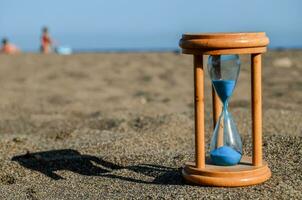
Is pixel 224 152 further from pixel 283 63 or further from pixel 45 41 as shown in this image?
pixel 45 41

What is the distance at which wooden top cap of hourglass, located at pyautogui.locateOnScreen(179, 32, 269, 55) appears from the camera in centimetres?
309

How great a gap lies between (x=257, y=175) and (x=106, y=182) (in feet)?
3.06

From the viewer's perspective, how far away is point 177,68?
11.9 m

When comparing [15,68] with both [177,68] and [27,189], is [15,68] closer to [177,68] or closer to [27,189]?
[177,68]

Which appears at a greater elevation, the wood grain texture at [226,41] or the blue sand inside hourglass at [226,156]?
the wood grain texture at [226,41]

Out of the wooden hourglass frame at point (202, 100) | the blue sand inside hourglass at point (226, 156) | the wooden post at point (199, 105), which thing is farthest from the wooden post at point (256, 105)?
the wooden post at point (199, 105)

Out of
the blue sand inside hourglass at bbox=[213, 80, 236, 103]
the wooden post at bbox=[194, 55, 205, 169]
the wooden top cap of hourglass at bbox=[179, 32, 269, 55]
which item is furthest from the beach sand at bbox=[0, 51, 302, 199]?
the wooden top cap of hourglass at bbox=[179, 32, 269, 55]

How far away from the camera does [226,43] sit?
3.08 metres

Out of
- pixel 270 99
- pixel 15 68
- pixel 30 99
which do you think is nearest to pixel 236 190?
pixel 270 99

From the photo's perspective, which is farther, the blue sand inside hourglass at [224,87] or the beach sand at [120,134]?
the beach sand at [120,134]

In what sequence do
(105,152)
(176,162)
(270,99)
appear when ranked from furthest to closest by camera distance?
(270,99) < (105,152) < (176,162)

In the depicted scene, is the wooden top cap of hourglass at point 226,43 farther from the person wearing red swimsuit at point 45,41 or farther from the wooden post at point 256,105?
the person wearing red swimsuit at point 45,41

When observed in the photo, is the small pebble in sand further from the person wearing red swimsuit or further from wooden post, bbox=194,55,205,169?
wooden post, bbox=194,55,205,169

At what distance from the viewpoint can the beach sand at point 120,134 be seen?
3.44 meters
